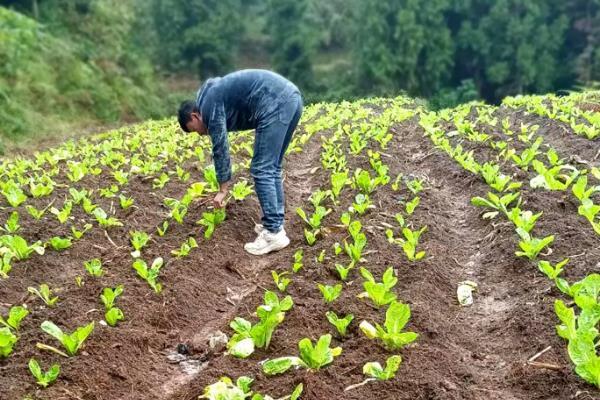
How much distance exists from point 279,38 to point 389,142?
27.3 metres

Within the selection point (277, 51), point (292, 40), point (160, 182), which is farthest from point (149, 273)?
point (277, 51)

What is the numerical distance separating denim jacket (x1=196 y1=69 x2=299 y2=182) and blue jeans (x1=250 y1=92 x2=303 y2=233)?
0.19 feet

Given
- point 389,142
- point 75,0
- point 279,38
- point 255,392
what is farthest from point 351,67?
point 255,392

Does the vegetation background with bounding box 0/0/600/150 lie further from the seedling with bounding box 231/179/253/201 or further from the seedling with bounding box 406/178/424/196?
the seedling with bounding box 406/178/424/196

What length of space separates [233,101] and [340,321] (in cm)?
250

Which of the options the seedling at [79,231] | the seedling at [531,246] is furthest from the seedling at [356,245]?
the seedling at [79,231]

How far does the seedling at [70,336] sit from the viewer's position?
3275 millimetres

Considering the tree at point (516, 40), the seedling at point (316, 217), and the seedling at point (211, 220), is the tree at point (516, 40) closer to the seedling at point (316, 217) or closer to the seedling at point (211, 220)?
the seedling at point (316, 217)

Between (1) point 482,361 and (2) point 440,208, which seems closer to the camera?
(1) point 482,361

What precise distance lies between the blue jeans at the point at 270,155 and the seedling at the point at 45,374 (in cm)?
243

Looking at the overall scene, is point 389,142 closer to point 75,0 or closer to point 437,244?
point 437,244

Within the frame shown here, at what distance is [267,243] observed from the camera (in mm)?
5184

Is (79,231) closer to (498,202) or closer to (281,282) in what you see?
(281,282)

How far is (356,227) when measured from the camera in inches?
186
